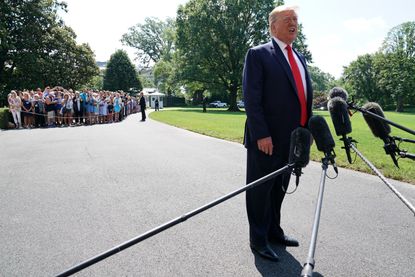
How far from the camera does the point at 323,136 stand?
262 centimetres

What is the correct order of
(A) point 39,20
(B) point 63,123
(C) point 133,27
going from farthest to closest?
1. (C) point 133,27
2. (A) point 39,20
3. (B) point 63,123

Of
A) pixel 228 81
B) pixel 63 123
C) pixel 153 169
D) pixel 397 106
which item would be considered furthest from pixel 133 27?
pixel 153 169

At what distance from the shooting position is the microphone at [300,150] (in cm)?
261

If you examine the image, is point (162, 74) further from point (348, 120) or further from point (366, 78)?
point (348, 120)

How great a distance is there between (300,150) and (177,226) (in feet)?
7.15

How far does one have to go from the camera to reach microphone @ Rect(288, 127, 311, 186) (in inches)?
103

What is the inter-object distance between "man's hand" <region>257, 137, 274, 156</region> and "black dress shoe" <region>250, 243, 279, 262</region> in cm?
98

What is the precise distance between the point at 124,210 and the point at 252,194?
215cm

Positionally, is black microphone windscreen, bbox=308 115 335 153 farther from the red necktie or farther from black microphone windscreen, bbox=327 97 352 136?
the red necktie

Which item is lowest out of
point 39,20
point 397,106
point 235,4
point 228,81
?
point 397,106

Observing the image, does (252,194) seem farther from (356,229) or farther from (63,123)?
(63,123)

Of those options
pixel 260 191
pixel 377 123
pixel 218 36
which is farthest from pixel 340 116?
pixel 218 36

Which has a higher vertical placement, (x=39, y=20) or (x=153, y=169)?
(x=39, y=20)

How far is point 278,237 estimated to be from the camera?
3773mm
